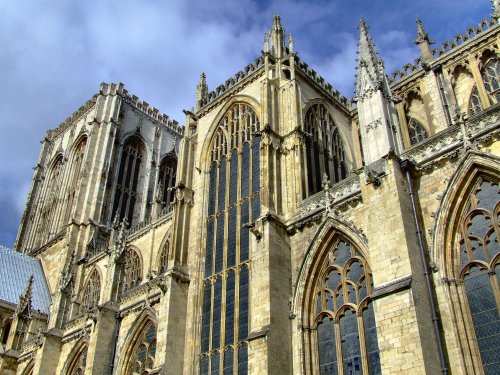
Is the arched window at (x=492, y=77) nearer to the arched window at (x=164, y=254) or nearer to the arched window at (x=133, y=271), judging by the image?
the arched window at (x=164, y=254)

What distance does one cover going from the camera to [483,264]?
13.5 metres

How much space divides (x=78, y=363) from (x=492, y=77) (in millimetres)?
22642

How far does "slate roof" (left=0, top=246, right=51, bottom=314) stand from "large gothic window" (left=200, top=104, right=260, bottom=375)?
21.0 metres

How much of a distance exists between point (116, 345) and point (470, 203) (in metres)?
16.2

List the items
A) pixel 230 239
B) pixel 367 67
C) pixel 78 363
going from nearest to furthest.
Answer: pixel 367 67 < pixel 230 239 < pixel 78 363

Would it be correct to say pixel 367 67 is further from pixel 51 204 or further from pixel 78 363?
pixel 51 204


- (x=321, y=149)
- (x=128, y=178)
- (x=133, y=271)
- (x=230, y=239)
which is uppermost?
(x=128, y=178)

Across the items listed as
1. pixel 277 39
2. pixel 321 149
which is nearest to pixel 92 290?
pixel 321 149

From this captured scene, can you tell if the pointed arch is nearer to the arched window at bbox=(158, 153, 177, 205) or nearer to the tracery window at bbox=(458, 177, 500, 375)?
the tracery window at bbox=(458, 177, 500, 375)

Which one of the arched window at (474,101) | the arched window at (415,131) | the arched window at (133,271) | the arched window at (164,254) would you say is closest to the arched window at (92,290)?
the arched window at (133,271)

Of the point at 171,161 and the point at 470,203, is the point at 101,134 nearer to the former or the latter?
the point at 171,161

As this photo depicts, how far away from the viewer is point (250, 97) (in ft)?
81.5

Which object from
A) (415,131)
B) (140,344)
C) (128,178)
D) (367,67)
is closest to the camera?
(367,67)

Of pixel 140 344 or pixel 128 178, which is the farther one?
pixel 128 178
